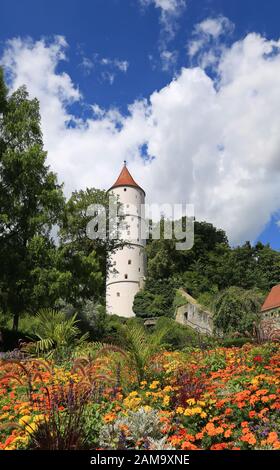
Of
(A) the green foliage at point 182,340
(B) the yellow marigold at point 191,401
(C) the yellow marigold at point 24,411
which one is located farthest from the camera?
(A) the green foliage at point 182,340

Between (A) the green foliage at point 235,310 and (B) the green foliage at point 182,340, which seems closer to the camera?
(B) the green foliage at point 182,340

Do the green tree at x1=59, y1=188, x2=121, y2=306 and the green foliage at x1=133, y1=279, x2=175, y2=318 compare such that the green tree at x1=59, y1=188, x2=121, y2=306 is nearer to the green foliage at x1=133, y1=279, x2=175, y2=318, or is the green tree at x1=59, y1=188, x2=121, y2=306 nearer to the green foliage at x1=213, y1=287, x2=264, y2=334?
the green foliage at x1=213, y1=287, x2=264, y2=334

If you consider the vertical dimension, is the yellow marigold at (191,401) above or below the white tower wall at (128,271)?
below

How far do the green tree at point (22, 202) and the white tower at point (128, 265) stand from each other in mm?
26774

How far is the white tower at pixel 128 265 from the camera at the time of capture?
4728cm

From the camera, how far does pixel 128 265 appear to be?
48344 mm

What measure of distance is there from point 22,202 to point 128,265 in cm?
3107

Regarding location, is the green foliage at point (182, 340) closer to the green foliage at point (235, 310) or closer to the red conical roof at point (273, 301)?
the green foliage at point (235, 310)

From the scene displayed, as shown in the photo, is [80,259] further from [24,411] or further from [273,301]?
[273,301]

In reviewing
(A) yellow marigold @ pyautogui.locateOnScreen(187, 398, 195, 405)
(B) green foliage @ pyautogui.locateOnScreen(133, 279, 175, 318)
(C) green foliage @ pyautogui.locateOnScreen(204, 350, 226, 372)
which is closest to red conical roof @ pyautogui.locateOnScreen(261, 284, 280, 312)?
(B) green foliage @ pyautogui.locateOnScreen(133, 279, 175, 318)

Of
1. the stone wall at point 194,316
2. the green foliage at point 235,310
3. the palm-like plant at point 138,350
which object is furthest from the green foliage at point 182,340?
the stone wall at point 194,316
